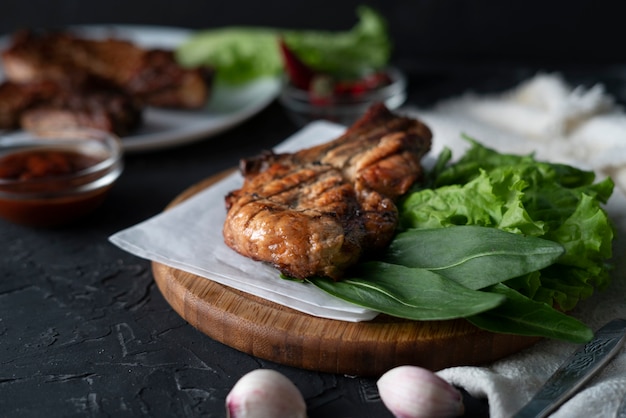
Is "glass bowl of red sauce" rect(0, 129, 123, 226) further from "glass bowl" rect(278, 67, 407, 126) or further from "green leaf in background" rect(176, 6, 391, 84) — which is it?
"green leaf in background" rect(176, 6, 391, 84)

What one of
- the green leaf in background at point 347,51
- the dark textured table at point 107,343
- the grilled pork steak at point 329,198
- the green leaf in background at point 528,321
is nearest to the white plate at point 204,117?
the green leaf in background at point 347,51

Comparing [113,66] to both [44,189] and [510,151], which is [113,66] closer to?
[44,189]

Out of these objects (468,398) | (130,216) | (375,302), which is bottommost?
(130,216)

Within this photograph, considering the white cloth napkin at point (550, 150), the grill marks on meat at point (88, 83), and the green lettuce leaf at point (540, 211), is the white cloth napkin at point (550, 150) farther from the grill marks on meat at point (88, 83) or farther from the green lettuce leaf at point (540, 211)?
the grill marks on meat at point (88, 83)

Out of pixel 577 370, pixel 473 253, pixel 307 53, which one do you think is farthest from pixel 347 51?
pixel 577 370

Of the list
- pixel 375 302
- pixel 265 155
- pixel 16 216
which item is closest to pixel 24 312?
pixel 16 216

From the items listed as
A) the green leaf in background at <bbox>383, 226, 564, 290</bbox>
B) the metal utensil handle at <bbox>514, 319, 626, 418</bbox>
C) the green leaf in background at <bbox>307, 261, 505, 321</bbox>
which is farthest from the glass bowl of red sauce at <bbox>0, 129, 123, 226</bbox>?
the metal utensil handle at <bbox>514, 319, 626, 418</bbox>

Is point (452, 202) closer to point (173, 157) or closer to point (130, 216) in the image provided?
point (130, 216)
